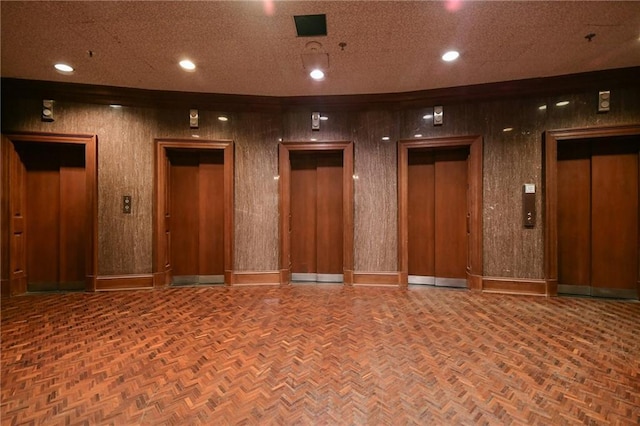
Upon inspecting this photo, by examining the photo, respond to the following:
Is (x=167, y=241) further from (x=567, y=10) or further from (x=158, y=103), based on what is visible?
(x=567, y=10)

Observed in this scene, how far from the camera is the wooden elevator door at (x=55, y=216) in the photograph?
488 cm

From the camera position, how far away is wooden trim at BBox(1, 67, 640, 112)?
14.1 feet

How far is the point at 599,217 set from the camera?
455cm

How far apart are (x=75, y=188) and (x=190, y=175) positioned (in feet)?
6.13

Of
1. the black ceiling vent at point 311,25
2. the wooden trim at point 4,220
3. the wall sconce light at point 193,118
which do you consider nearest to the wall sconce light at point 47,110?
the wooden trim at point 4,220

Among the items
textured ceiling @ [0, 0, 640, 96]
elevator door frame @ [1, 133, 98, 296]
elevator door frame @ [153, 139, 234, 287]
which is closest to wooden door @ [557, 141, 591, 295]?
textured ceiling @ [0, 0, 640, 96]

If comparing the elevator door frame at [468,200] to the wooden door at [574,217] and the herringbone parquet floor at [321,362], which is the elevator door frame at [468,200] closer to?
the herringbone parquet floor at [321,362]

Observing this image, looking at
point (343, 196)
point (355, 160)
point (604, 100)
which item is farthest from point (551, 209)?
point (343, 196)

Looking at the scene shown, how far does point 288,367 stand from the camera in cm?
250

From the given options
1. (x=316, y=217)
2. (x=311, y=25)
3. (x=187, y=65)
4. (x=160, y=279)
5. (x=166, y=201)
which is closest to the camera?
(x=311, y=25)

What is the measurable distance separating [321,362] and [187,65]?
4100mm

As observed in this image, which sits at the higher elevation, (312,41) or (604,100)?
(312,41)

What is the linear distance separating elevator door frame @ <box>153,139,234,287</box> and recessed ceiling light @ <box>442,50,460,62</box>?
360 centimetres

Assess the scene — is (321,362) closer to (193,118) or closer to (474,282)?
(474,282)
